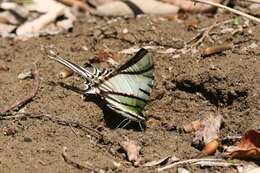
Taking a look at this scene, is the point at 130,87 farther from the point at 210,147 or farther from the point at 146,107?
the point at 210,147

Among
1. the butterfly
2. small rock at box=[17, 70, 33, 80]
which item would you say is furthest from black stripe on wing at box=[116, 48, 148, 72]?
small rock at box=[17, 70, 33, 80]

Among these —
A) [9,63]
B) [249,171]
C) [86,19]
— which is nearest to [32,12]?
[86,19]

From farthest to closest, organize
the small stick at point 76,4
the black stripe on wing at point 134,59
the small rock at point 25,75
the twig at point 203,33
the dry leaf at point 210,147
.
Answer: the small stick at point 76,4 < the twig at point 203,33 < the small rock at point 25,75 < the black stripe on wing at point 134,59 < the dry leaf at point 210,147

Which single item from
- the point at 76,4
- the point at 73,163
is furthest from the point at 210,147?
the point at 76,4

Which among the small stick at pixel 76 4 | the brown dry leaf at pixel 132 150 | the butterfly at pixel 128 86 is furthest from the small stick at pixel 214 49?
the small stick at pixel 76 4

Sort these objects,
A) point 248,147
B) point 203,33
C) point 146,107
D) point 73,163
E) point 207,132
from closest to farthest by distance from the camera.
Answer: point 73,163 → point 248,147 → point 207,132 → point 146,107 → point 203,33

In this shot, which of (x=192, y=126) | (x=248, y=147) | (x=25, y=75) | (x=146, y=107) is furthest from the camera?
(x=25, y=75)

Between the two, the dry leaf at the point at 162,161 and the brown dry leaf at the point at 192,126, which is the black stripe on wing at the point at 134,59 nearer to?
the brown dry leaf at the point at 192,126

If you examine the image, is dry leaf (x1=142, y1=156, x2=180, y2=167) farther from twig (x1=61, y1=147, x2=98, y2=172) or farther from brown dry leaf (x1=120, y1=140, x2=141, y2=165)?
twig (x1=61, y1=147, x2=98, y2=172)
